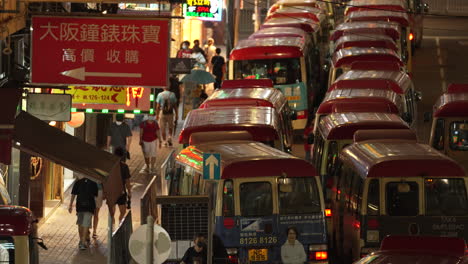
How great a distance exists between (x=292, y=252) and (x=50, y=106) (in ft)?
14.0

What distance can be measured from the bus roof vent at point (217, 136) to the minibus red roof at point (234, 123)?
79 centimetres

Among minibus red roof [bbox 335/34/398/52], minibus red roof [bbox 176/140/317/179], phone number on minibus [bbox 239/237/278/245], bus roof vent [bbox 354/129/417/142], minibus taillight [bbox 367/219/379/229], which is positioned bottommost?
phone number on minibus [bbox 239/237/278/245]

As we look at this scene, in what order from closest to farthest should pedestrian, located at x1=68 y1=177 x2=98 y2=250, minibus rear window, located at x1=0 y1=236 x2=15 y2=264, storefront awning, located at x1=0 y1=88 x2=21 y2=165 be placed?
1. minibus rear window, located at x1=0 y1=236 x2=15 y2=264
2. storefront awning, located at x1=0 y1=88 x2=21 y2=165
3. pedestrian, located at x1=68 y1=177 x2=98 y2=250

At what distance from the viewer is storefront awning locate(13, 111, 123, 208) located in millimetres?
13984

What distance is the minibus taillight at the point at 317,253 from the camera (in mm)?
16172

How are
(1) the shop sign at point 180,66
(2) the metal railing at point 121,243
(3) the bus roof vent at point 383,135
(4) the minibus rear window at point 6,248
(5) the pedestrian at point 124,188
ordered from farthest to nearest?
(1) the shop sign at point 180,66, (5) the pedestrian at point 124,188, (3) the bus roof vent at point 383,135, (2) the metal railing at point 121,243, (4) the minibus rear window at point 6,248

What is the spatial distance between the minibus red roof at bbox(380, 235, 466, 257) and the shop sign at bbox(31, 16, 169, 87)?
4602 mm

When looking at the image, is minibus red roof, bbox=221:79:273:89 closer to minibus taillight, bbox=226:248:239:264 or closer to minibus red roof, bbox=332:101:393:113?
minibus red roof, bbox=332:101:393:113

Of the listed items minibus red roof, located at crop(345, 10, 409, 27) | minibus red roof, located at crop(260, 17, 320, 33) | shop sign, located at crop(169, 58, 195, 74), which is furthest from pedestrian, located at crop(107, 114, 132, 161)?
minibus red roof, located at crop(345, 10, 409, 27)

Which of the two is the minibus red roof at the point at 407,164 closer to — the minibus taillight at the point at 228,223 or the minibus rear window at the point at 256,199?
the minibus rear window at the point at 256,199

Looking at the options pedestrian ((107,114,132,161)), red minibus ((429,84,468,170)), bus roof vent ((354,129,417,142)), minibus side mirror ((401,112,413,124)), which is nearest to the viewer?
bus roof vent ((354,129,417,142))

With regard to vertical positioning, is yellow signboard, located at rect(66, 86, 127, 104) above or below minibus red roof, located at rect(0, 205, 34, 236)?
above

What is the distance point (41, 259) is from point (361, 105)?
7973 mm

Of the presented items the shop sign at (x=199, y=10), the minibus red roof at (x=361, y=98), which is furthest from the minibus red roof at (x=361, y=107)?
the shop sign at (x=199, y=10)
